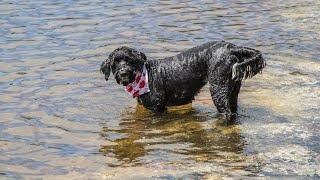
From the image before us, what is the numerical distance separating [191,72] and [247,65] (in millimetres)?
1036

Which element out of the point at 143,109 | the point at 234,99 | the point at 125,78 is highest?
the point at 125,78

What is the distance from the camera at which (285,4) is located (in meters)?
19.6

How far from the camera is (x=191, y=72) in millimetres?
9961

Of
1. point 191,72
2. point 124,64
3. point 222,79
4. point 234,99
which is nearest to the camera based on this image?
point 222,79

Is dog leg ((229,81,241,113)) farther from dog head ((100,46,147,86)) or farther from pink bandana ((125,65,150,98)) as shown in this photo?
dog head ((100,46,147,86))

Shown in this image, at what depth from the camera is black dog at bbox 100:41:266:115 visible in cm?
948

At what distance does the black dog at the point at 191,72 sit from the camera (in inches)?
373

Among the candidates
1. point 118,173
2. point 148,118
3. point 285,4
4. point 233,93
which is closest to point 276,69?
point 233,93

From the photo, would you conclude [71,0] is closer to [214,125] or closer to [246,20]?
[246,20]

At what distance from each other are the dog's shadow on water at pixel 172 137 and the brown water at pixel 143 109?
2 cm

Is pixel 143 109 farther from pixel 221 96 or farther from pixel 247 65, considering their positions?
pixel 247 65

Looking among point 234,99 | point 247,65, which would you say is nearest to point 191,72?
point 234,99

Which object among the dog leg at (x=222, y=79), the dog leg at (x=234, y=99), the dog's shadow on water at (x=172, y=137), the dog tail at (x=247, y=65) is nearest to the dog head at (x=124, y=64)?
the dog's shadow on water at (x=172, y=137)

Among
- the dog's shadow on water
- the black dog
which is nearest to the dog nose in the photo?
the black dog
